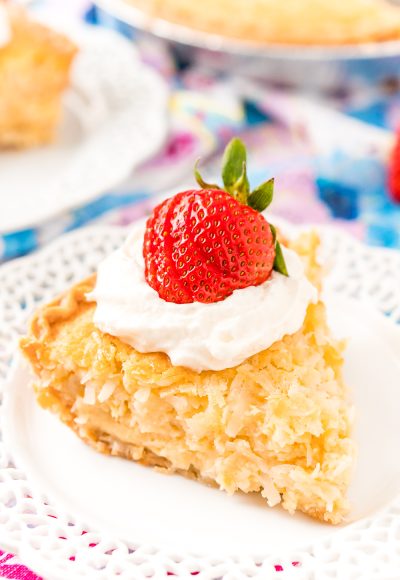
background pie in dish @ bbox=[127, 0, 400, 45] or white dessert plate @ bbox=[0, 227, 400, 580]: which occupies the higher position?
background pie in dish @ bbox=[127, 0, 400, 45]

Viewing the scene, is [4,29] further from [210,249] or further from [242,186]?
[210,249]

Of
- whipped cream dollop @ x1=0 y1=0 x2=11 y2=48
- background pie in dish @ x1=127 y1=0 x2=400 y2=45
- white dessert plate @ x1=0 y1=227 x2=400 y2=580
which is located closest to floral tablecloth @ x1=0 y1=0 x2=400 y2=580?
background pie in dish @ x1=127 y1=0 x2=400 y2=45

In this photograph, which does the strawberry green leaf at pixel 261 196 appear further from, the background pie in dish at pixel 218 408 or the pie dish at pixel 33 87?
the pie dish at pixel 33 87

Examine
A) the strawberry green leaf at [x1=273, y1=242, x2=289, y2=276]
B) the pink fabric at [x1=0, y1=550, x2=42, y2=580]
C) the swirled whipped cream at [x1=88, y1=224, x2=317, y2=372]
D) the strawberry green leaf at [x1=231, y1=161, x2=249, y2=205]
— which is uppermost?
the strawberry green leaf at [x1=231, y1=161, x2=249, y2=205]

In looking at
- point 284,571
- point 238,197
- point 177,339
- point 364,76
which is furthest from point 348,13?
point 284,571

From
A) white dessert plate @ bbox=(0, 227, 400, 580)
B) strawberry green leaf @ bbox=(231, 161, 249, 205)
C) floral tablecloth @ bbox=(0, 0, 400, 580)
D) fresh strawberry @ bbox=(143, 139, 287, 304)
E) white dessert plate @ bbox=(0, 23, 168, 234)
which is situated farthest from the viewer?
floral tablecloth @ bbox=(0, 0, 400, 580)

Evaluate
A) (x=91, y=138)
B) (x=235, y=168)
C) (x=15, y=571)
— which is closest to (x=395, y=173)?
(x=91, y=138)

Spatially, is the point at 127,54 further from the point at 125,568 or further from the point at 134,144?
the point at 125,568

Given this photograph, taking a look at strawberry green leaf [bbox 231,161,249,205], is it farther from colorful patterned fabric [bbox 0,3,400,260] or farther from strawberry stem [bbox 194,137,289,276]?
colorful patterned fabric [bbox 0,3,400,260]
